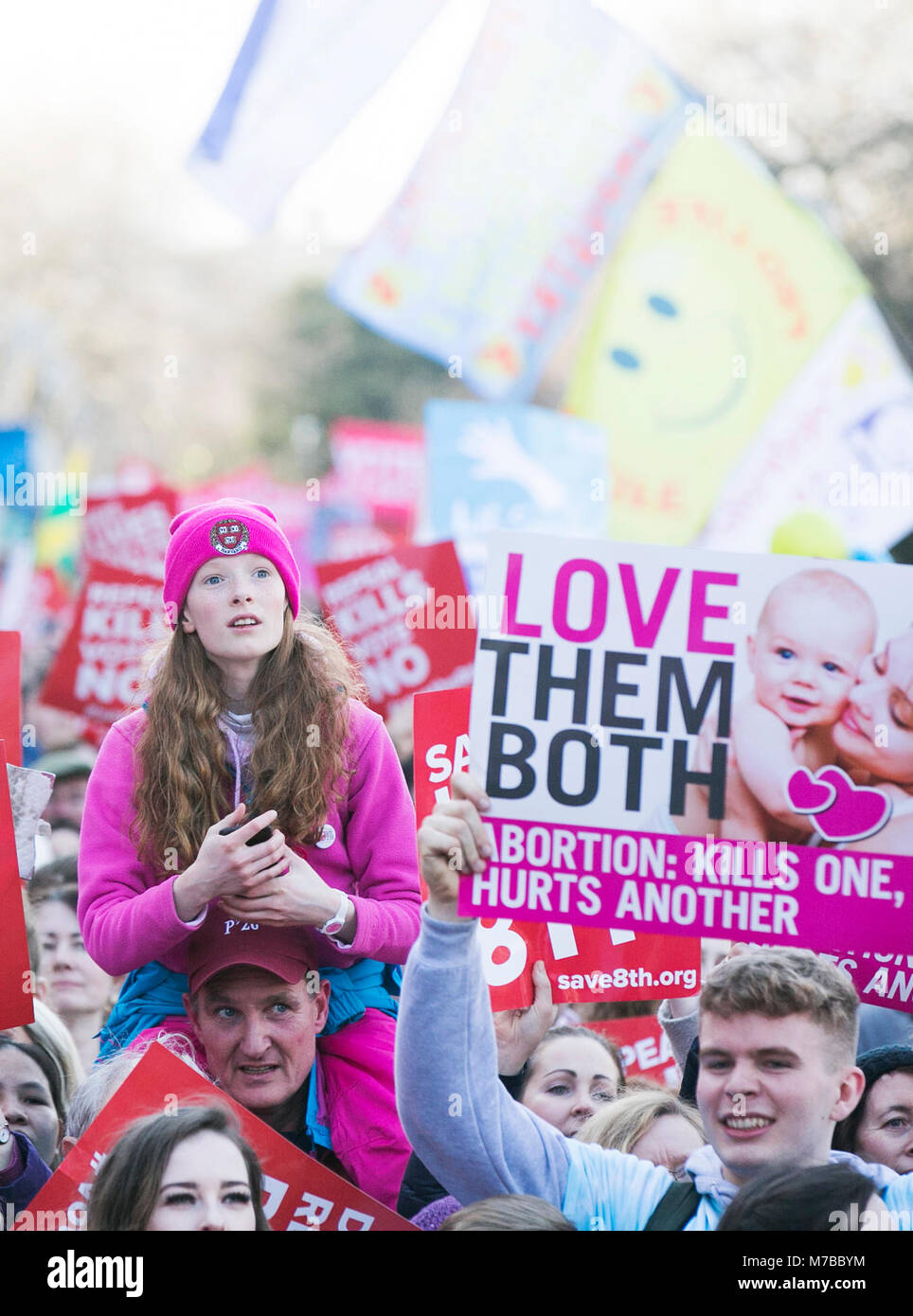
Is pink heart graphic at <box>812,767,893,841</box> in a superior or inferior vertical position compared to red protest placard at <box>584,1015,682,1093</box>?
superior

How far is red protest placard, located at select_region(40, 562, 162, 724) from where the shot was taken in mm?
5102

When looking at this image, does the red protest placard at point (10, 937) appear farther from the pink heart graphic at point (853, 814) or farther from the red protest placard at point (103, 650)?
the red protest placard at point (103, 650)

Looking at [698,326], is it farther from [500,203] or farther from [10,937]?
[10,937]

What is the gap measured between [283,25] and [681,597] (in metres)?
7.79

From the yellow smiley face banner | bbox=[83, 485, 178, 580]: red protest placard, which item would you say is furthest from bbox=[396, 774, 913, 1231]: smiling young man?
the yellow smiley face banner

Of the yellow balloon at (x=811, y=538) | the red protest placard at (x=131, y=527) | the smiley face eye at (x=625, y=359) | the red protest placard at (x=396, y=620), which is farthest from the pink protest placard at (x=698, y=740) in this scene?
the smiley face eye at (x=625, y=359)

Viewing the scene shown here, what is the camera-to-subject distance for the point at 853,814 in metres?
2.72

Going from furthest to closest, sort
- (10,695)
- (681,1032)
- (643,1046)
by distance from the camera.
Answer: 1. (643,1046)
2. (681,1032)
3. (10,695)

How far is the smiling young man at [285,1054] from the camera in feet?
9.27

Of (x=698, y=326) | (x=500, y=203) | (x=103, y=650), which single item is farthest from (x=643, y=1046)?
(x=500, y=203)

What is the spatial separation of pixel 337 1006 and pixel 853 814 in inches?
38.0

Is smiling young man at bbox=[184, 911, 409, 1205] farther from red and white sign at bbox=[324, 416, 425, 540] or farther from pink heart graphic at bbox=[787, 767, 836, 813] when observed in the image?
red and white sign at bbox=[324, 416, 425, 540]

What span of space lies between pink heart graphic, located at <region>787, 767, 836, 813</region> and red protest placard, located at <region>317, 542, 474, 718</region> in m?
1.95
